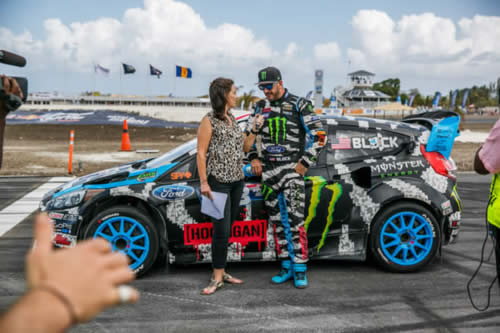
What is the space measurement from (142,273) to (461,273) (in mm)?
3180

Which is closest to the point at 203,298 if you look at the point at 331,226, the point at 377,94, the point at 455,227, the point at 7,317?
the point at 331,226

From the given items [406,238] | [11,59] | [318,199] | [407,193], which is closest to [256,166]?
[318,199]

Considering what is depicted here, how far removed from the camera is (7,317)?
1003 millimetres

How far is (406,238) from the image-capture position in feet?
16.6

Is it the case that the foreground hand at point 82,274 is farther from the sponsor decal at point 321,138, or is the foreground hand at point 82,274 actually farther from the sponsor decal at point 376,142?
the sponsor decal at point 376,142

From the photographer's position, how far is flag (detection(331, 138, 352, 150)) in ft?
17.1

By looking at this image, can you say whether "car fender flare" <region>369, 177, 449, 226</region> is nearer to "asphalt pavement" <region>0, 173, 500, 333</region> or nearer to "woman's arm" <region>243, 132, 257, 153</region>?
"asphalt pavement" <region>0, 173, 500, 333</region>

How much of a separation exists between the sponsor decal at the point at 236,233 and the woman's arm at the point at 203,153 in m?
0.53

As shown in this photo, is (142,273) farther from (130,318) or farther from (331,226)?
(331,226)

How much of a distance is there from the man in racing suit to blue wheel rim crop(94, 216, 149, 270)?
1.23 m

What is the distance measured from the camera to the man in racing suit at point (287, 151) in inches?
183

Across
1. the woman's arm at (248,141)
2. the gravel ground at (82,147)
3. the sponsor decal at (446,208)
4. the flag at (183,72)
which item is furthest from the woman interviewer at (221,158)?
Answer: the flag at (183,72)

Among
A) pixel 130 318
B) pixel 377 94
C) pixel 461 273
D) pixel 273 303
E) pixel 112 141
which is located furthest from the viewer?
pixel 377 94

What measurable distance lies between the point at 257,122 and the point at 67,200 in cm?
200
